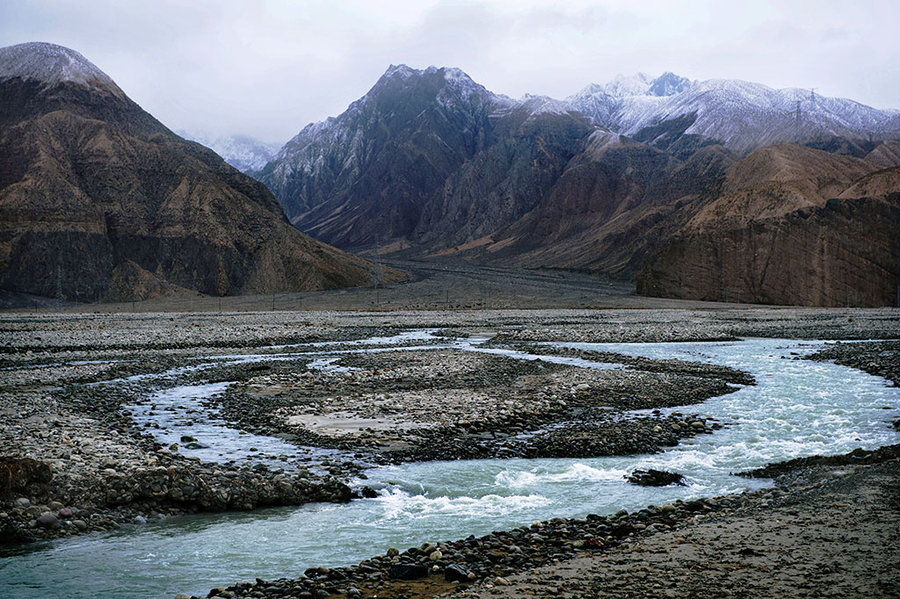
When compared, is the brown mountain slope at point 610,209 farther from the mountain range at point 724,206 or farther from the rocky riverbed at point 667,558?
the rocky riverbed at point 667,558

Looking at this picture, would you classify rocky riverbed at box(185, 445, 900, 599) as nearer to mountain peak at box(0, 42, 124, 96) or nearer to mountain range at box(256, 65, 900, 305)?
mountain range at box(256, 65, 900, 305)

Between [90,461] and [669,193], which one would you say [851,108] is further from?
[90,461]

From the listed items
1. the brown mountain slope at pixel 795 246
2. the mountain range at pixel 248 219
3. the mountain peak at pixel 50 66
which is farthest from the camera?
the mountain peak at pixel 50 66

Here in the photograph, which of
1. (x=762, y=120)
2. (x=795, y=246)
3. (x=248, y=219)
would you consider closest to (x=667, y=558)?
(x=795, y=246)

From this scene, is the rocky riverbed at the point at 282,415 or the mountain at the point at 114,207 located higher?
the mountain at the point at 114,207

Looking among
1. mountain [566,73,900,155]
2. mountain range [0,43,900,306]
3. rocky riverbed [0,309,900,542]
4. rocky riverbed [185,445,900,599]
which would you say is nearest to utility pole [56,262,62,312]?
mountain range [0,43,900,306]

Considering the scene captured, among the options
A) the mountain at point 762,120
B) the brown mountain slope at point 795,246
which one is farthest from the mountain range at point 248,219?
the mountain at point 762,120
